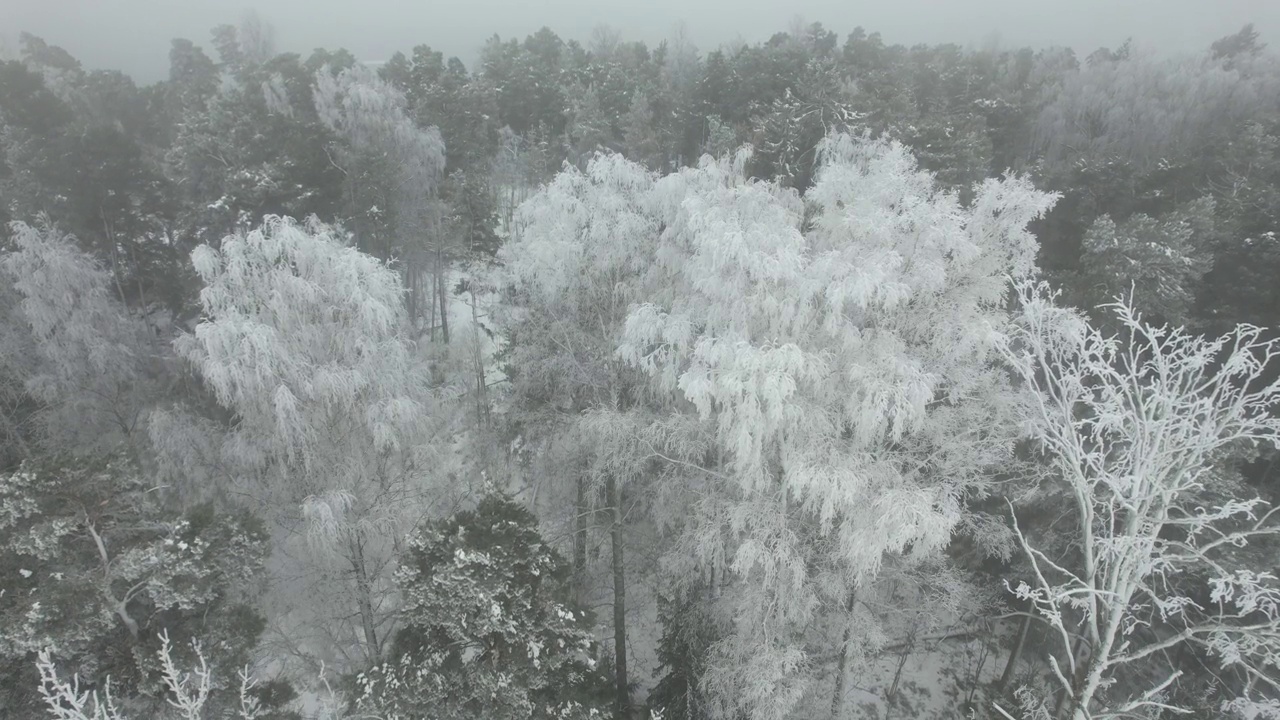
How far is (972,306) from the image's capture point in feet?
24.7

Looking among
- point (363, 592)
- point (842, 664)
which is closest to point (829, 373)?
point (842, 664)

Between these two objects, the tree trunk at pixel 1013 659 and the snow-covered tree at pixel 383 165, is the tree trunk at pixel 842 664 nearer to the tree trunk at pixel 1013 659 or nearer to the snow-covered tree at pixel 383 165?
the tree trunk at pixel 1013 659

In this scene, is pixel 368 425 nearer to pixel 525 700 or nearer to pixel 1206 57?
pixel 525 700

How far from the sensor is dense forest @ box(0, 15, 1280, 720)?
696cm

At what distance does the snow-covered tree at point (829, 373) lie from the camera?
719cm

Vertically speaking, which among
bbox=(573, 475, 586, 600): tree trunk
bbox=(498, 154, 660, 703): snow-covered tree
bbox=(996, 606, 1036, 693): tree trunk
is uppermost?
bbox=(498, 154, 660, 703): snow-covered tree

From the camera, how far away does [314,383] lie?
352 inches

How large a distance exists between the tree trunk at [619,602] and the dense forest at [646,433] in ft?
0.34

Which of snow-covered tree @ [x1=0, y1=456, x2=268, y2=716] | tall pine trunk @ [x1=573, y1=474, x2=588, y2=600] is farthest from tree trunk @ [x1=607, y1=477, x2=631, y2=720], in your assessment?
snow-covered tree @ [x1=0, y1=456, x2=268, y2=716]

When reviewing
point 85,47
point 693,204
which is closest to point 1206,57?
point 693,204

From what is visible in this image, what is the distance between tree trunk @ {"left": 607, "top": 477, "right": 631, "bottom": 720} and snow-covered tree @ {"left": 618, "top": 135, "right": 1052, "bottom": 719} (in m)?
1.99

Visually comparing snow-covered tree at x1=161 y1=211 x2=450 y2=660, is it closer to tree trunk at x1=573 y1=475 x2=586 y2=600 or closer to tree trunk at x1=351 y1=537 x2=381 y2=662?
tree trunk at x1=351 y1=537 x2=381 y2=662

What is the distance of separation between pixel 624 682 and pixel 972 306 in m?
9.36

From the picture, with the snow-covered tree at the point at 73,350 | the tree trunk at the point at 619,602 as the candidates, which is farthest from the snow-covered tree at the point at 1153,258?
the snow-covered tree at the point at 73,350
